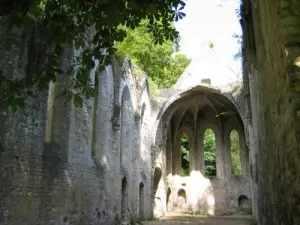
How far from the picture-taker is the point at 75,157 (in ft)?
31.6

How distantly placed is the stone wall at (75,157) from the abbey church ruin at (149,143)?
0.03m

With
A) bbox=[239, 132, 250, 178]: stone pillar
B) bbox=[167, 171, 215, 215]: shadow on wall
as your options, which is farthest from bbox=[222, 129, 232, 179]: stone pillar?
bbox=[167, 171, 215, 215]: shadow on wall

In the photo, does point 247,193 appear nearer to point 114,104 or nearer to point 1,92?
point 114,104

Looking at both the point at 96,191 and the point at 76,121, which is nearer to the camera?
the point at 76,121

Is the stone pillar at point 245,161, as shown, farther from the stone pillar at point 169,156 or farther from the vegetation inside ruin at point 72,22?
the vegetation inside ruin at point 72,22

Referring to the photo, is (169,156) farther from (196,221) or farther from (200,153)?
(196,221)

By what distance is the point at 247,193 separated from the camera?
2248cm

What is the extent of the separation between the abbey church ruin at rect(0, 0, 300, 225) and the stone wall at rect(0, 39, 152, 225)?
0.10 ft

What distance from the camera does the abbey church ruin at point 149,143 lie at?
379 cm

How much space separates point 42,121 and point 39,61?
1395 mm

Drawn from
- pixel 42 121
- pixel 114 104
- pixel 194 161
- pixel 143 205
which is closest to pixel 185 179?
pixel 194 161

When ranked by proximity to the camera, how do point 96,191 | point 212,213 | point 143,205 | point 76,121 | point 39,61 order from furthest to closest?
point 212,213 → point 143,205 → point 96,191 → point 76,121 → point 39,61

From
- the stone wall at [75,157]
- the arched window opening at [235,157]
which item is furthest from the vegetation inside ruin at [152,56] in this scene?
the arched window opening at [235,157]

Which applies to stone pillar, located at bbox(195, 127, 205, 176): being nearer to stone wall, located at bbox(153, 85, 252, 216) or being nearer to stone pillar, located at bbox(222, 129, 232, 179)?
stone wall, located at bbox(153, 85, 252, 216)
